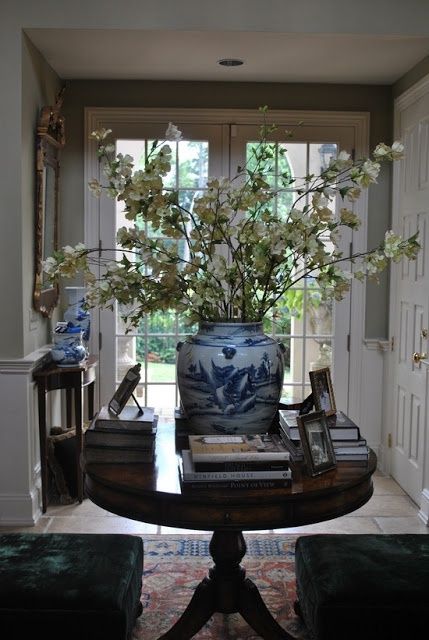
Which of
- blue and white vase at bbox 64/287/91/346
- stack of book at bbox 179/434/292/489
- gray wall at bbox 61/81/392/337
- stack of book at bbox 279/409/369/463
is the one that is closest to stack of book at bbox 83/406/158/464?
stack of book at bbox 179/434/292/489

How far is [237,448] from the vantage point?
7.22 feet

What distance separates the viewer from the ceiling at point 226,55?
13.0ft

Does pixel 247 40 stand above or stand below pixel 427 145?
above

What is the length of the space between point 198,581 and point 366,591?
1202mm

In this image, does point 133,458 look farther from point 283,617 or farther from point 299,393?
point 299,393

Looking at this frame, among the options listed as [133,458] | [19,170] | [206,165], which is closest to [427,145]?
[206,165]

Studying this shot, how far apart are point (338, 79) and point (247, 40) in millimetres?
1049

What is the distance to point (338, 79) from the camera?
4879 mm

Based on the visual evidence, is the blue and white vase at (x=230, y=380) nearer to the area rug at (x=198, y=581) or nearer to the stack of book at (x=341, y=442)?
the stack of book at (x=341, y=442)

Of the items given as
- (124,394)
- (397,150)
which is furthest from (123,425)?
(397,150)

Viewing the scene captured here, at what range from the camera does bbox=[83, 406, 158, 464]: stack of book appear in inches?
94.7

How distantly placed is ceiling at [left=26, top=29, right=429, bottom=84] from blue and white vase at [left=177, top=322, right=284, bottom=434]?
A: 207 centimetres

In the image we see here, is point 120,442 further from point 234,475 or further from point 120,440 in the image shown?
point 234,475

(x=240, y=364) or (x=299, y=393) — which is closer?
(x=240, y=364)
